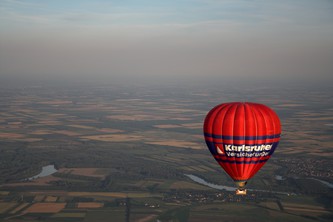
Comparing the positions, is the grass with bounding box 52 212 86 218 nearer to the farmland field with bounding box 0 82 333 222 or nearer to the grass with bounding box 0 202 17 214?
the farmland field with bounding box 0 82 333 222

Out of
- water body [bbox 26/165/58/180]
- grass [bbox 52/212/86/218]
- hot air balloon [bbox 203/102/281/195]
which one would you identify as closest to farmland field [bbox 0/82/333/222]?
grass [bbox 52/212/86/218]

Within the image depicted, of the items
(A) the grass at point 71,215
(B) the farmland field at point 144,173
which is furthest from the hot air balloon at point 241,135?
(A) the grass at point 71,215

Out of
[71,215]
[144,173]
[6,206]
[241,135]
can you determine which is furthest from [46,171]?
[241,135]

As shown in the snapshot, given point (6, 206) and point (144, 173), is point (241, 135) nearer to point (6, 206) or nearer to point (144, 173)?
point (6, 206)

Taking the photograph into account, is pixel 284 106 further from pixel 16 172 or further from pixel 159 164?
pixel 16 172

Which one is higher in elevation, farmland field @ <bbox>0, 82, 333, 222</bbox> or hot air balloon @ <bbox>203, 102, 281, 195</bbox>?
hot air balloon @ <bbox>203, 102, 281, 195</bbox>

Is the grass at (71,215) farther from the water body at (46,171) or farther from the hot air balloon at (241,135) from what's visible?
the hot air balloon at (241,135)

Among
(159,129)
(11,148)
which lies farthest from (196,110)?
(11,148)

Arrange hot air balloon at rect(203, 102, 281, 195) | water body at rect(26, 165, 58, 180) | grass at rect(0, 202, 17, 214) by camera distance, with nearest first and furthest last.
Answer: hot air balloon at rect(203, 102, 281, 195) < grass at rect(0, 202, 17, 214) < water body at rect(26, 165, 58, 180)
